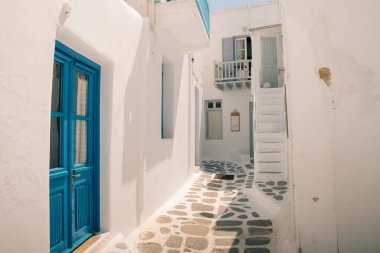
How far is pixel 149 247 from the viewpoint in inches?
144

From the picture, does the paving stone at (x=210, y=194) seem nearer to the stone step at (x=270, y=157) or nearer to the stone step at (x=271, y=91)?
the stone step at (x=270, y=157)

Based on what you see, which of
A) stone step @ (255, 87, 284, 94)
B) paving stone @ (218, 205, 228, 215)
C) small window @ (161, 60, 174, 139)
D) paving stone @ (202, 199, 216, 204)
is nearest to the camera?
paving stone @ (218, 205, 228, 215)

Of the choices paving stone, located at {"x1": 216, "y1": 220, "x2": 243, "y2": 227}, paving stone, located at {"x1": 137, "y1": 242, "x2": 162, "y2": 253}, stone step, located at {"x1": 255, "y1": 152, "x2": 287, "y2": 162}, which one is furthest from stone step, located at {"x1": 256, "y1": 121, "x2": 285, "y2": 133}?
paving stone, located at {"x1": 137, "y1": 242, "x2": 162, "y2": 253}

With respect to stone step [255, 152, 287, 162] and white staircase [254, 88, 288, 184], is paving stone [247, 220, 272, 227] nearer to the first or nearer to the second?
white staircase [254, 88, 288, 184]

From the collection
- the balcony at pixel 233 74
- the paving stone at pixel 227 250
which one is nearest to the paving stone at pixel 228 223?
the paving stone at pixel 227 250

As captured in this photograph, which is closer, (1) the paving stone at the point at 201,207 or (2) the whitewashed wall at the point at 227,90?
(1) the paving stone at the point at 201,207

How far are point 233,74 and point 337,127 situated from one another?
38.4 feet

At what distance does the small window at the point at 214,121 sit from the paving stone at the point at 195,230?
10192mm

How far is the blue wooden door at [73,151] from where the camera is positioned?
2697mm

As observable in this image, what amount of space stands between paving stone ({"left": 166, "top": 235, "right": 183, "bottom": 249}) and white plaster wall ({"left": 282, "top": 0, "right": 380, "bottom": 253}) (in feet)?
6.45

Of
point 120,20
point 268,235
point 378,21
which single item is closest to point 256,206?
point 268,235

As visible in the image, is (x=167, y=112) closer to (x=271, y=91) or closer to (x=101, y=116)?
(x=101, y=116)

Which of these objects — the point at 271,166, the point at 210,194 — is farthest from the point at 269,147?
the point at 210,194

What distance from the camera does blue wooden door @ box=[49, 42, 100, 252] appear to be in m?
2.70
